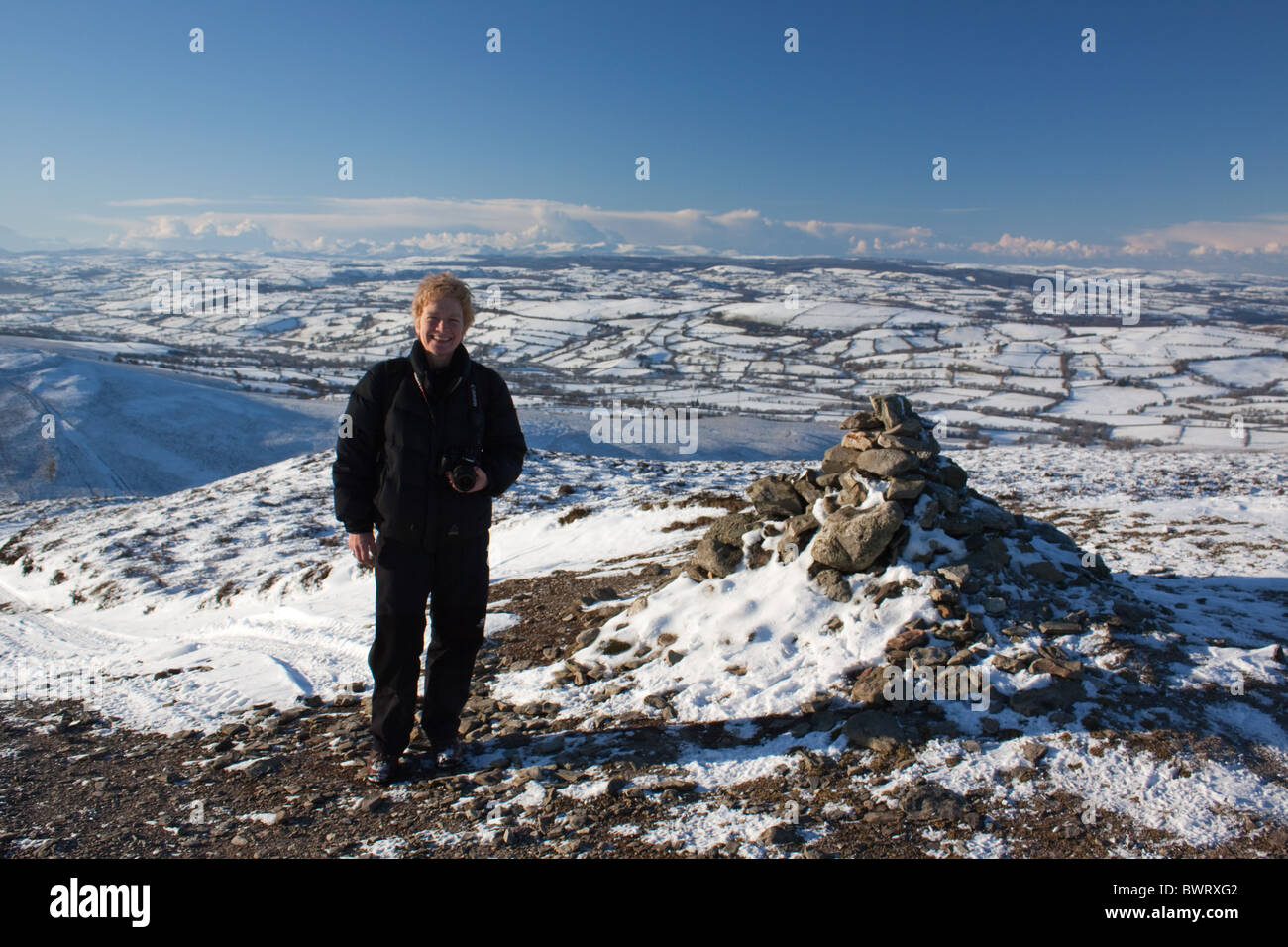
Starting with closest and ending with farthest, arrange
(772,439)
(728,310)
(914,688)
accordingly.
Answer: (914,688), (772,439), (728,310)

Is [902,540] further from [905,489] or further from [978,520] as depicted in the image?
[978,520]

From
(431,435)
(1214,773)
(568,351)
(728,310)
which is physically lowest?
(1214,773)

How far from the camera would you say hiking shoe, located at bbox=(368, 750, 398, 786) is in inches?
182

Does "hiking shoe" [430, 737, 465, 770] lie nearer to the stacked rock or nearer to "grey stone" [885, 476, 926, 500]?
the stacked rock

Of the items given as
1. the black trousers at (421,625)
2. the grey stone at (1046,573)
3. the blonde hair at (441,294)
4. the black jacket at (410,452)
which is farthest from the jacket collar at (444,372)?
the grey stone at (1046,573)

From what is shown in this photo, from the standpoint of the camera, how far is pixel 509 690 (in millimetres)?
6277

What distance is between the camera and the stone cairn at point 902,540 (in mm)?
5652

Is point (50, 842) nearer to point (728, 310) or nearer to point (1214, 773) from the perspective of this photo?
point (1214, 773)

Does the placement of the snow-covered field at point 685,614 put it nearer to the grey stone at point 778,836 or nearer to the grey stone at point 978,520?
the grey stone at point 778,836

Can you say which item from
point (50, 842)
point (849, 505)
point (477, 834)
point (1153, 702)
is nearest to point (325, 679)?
point (50, 842)

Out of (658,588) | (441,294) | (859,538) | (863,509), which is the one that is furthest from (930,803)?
(441,294)

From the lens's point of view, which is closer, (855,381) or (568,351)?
(855,381)

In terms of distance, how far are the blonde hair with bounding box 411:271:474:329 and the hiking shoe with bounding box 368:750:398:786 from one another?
2.81 meters

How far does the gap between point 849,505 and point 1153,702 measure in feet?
9.19
